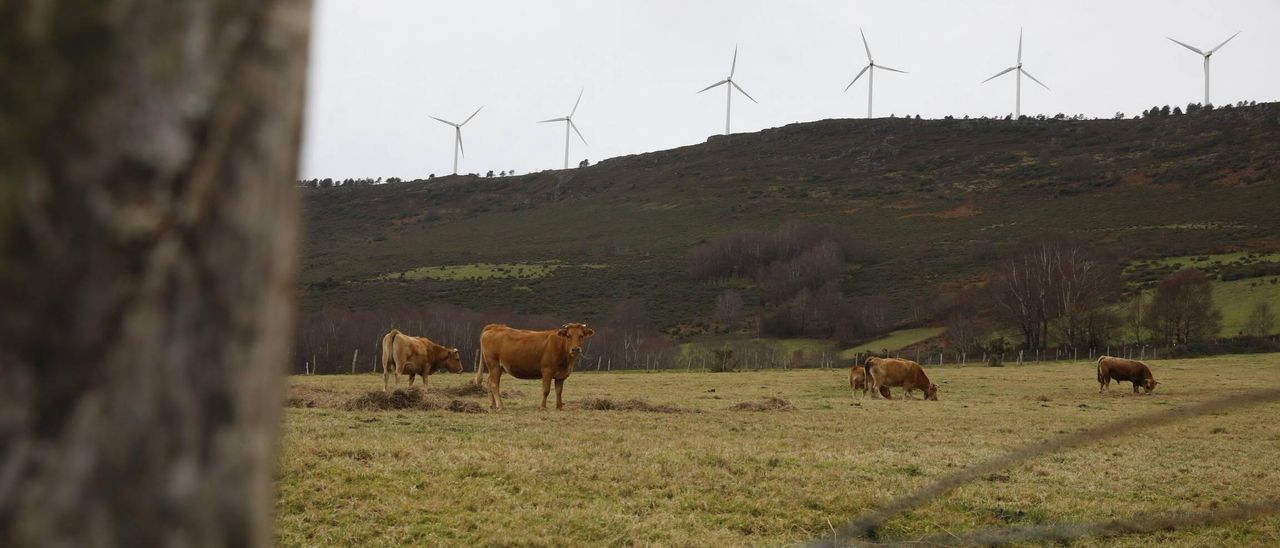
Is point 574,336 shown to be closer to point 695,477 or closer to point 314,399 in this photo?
point 314,399

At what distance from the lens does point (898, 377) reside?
27.2m

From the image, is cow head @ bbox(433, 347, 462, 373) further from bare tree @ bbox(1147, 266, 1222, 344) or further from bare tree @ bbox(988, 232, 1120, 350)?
bare tree @ bbox(988, 232, 1120, 350)

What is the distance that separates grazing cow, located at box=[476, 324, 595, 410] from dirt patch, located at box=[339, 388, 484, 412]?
1825 millimetres

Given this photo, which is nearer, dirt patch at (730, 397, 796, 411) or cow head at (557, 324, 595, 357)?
cow head at (557, 324, 595, 357)

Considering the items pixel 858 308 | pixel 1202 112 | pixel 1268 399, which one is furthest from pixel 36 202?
pixel 1202 112

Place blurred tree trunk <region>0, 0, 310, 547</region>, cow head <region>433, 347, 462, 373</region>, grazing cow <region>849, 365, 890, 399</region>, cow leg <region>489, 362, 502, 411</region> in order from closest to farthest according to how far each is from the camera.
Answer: blurred tree trunk <region>0, 0, 310, 547</region> → cow leg <region>489, 362, 502, 411</region> → cow head <region>433, 347, 462, 373</region> → grazing cow <region>849, 365, 890, 399</region>

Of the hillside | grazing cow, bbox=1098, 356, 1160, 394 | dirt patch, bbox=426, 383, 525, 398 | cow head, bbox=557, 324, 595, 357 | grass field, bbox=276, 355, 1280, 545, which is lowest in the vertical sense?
grass field, bbox=276, 355, 1280, 545

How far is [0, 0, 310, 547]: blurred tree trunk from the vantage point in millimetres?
724

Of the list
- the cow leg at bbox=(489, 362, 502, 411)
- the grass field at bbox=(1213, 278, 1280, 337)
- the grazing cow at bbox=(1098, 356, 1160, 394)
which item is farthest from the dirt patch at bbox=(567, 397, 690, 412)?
the grass field at bbox=(1213, 278, 1280, 337)

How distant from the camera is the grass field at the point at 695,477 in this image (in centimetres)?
750

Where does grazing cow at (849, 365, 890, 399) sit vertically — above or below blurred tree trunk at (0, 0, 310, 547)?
below

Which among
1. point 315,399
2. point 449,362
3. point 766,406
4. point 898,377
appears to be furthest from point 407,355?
point 898,377

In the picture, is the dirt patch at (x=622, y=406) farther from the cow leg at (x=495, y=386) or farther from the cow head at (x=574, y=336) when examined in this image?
the cow leg at (x=495, y=386)

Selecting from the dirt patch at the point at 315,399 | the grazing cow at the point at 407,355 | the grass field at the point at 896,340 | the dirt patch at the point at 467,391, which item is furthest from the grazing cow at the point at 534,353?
the grass field at the point at 896,340
